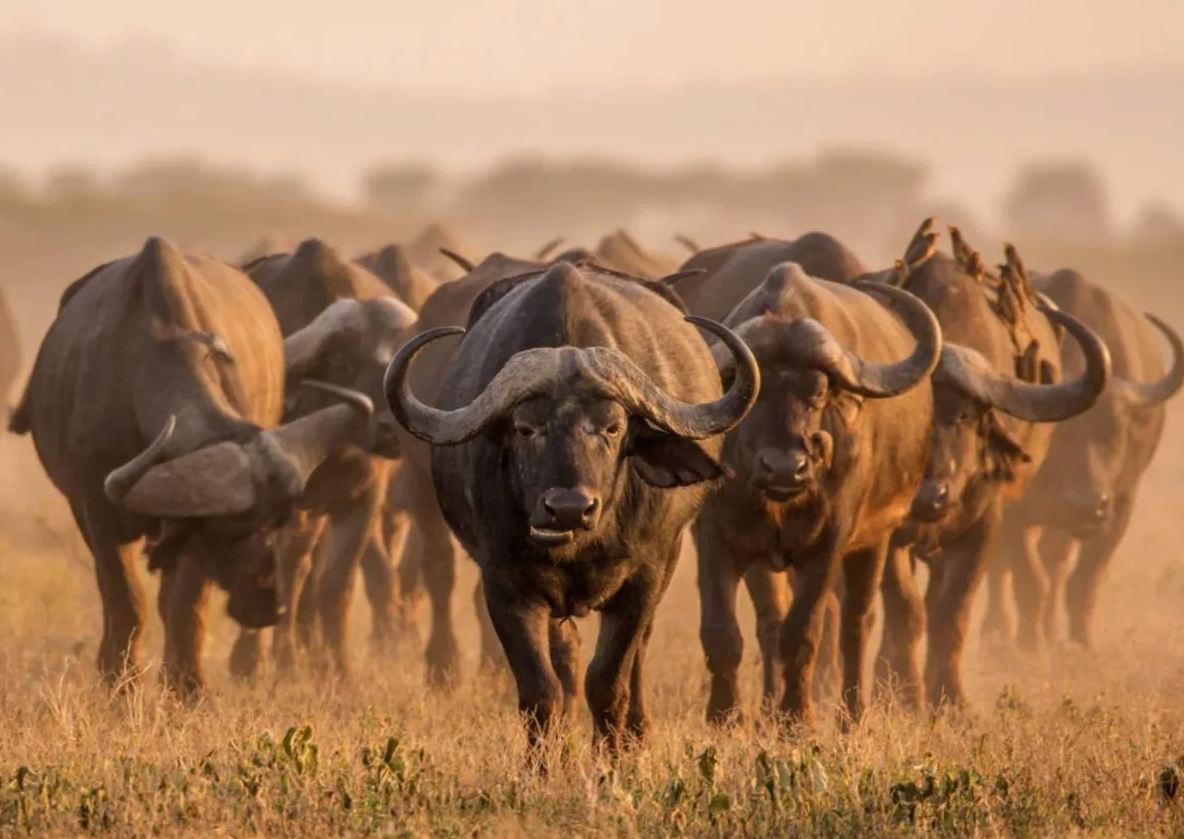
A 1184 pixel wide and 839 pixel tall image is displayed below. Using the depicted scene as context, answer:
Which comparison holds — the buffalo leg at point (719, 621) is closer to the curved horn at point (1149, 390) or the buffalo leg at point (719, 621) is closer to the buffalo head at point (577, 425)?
the buffalo head at point (577, 425)

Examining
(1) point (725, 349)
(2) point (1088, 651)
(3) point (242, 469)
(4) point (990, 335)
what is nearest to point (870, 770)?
(1) point (725, 349)

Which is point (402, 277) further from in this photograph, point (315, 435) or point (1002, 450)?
point (1002, 450)

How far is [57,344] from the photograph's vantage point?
36.6 feet

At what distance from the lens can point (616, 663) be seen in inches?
334

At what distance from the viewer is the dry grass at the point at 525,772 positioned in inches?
281

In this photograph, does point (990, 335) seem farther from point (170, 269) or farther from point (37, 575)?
point (37, 575)

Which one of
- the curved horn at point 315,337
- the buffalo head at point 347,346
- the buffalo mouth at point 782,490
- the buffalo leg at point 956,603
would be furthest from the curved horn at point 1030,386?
the curved horn at point 315,337

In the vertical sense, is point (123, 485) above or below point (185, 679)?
above

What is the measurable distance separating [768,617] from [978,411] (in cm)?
138

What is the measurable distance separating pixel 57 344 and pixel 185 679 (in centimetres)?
180

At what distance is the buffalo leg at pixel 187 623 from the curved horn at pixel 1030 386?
134 inches

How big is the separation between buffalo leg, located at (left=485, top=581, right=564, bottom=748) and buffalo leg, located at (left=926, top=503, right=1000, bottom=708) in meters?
3.62

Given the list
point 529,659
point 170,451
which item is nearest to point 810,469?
point 529,659

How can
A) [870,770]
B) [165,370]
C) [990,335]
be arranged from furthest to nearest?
[990,335] < [165,370] < [870,770]
